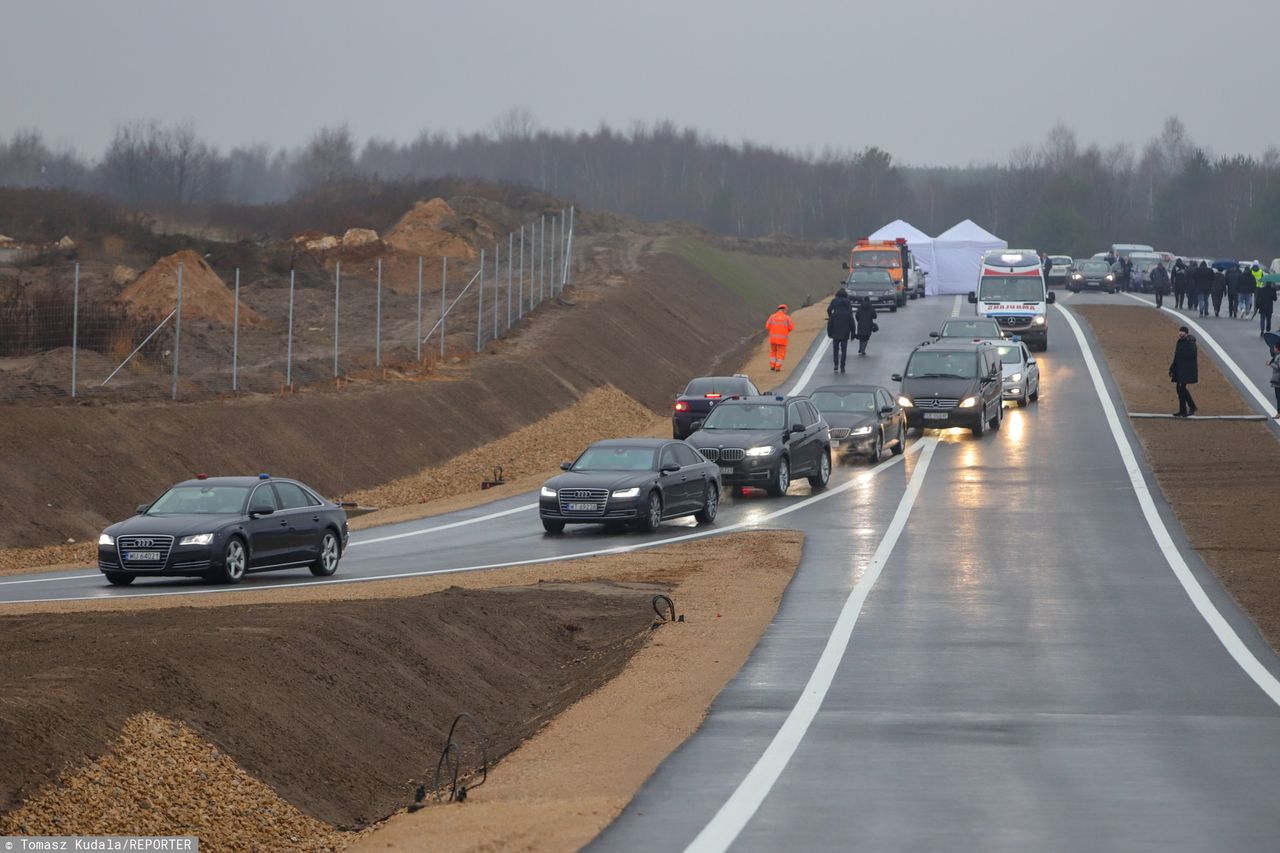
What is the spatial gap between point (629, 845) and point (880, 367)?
4125cm

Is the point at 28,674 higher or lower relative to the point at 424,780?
higher

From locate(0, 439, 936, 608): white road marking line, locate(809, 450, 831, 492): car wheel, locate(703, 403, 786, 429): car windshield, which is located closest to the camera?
locate(0, 439, 936, 608): white road marking line

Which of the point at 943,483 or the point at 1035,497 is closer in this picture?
the point at 1035,497

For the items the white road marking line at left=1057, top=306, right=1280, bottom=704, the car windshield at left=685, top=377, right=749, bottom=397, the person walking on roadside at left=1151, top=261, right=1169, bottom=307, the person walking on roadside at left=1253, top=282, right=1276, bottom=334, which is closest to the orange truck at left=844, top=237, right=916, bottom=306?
the person walking on roadside at left=1151, top=261, right=1169, bottom=307

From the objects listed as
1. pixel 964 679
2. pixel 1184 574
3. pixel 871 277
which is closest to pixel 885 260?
pixel 871 277

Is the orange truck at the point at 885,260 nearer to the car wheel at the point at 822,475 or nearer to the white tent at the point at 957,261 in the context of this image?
the white tent at the point at 957,261

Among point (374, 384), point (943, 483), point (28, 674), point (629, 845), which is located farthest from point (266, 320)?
point (629, 845)

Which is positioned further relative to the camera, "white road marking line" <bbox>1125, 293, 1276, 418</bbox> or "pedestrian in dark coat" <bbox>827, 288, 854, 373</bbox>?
"pedestrian in dark coat" <bbox>827, 288, 854, 373</bbox>

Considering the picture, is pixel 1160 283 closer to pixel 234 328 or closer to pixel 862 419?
pixel 862 419

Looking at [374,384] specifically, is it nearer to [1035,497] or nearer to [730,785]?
[1035,497]

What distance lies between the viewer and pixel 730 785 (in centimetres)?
1052

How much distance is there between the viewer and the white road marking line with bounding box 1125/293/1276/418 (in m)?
41.8

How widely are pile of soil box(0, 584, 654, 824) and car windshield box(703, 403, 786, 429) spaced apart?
12079 mm

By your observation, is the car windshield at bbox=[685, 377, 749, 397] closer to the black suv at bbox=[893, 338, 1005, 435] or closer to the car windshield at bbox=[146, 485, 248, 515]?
the black suv at bbox=[893, 338, 1005, 435]
